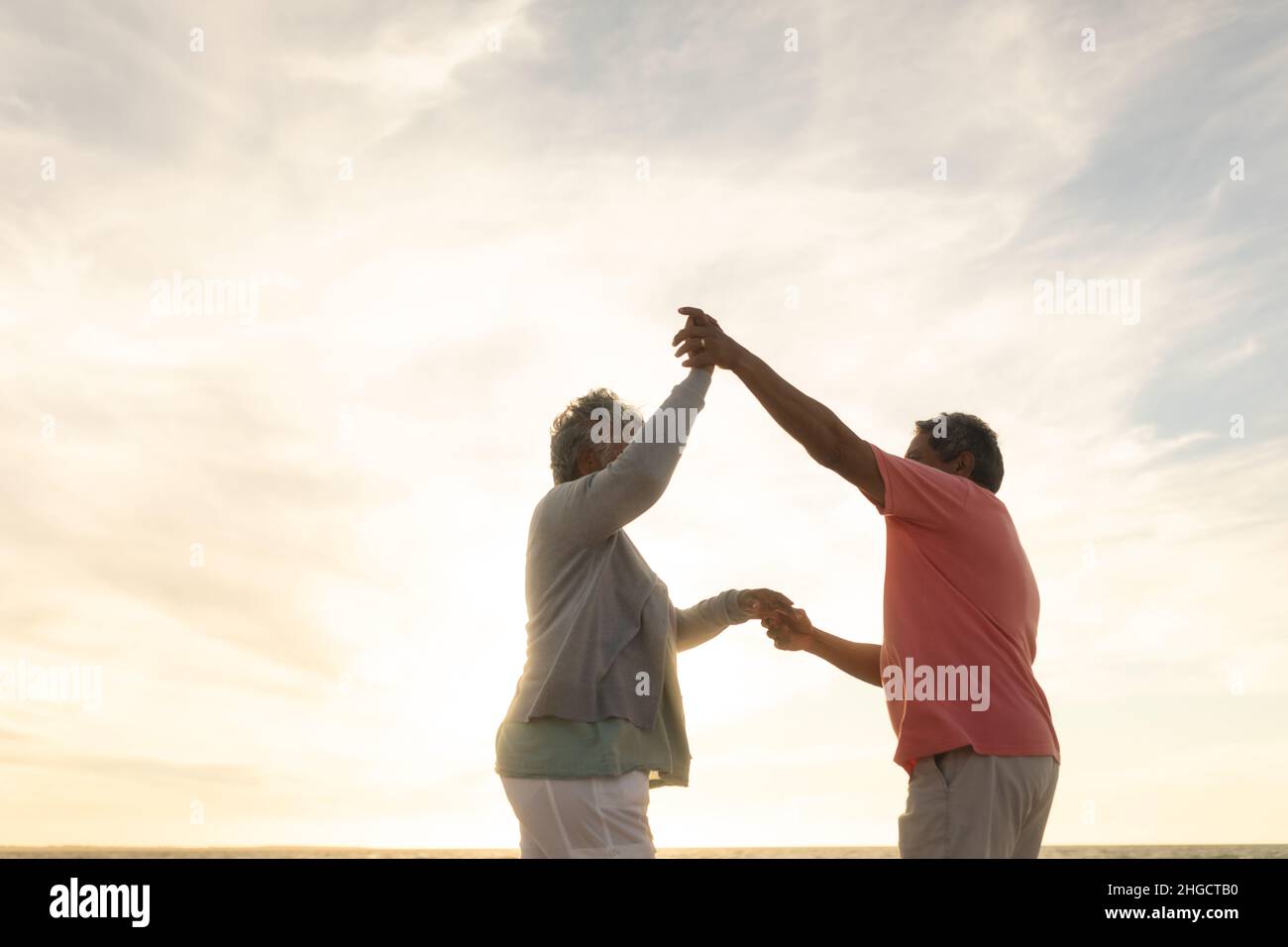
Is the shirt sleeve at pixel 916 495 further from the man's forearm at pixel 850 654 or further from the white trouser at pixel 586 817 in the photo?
the white trouser at pixel 586 817

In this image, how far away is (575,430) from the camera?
6.24 m

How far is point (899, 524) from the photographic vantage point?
5930 mm

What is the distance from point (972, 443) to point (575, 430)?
1.93m

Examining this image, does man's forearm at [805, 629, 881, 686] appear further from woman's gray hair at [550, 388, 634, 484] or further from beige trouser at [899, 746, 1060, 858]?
woman's gray hair at [550, 388, 634, 484]

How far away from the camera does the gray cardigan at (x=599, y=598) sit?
5602mm

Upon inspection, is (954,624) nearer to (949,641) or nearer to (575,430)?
(949,641)

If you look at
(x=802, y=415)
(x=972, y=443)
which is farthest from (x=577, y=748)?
(x=972, y=443)

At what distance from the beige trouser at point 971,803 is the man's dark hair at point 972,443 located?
4.75 ft

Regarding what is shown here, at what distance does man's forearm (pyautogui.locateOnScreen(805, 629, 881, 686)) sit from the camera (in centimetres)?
711

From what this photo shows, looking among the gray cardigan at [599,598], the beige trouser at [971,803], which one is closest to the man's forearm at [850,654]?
the beige trouser at [971,803]

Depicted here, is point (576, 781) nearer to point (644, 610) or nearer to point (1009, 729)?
point (644, 610)

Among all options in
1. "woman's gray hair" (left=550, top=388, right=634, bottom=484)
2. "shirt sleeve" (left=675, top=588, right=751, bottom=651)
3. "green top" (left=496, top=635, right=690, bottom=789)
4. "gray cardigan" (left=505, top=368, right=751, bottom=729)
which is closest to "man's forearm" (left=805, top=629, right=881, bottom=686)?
"shirt sleeve" (left=675, top=588, right=751, bottom=651)
